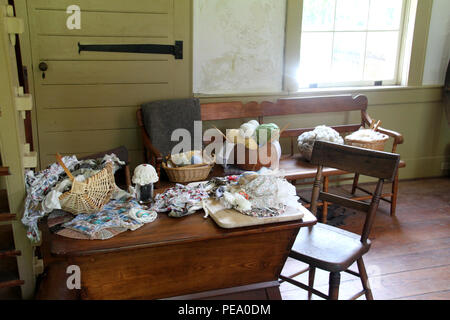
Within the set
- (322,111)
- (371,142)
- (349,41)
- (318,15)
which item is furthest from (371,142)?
(318,15)

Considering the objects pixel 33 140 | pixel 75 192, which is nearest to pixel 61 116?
pixel 33 140

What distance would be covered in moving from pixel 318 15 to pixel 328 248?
8.05ft

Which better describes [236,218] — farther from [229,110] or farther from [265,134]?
[229,110]

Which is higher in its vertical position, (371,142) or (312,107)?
(312,107)

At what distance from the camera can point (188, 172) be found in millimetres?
2611

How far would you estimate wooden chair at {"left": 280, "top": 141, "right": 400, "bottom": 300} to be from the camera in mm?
1979

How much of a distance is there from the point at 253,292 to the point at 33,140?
217 cm

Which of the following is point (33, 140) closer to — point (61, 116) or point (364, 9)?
point (61, 116)

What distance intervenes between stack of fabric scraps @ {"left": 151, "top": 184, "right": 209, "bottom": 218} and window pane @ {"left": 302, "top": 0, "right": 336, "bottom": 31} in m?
2.40

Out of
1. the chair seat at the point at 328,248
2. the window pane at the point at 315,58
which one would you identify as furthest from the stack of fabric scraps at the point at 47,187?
the window pane at the point at 315,58

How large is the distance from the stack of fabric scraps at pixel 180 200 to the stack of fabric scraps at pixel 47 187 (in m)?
0.22

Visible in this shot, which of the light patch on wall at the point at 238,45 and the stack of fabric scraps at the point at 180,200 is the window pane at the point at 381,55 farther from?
the stack of fabric scraps at the point at 180,200

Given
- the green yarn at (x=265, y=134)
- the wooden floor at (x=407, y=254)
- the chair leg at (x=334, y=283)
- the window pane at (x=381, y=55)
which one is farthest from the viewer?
the window pane at (x=381, y=55)

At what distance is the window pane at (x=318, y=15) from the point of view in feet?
12.4
